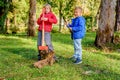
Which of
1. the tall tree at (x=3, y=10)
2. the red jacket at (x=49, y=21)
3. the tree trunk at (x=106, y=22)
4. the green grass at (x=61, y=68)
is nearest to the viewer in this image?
the green grass at (x=61, y=68)

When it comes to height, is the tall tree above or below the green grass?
above

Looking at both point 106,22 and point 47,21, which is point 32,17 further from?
point 47,21

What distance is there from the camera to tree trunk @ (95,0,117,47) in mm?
19641

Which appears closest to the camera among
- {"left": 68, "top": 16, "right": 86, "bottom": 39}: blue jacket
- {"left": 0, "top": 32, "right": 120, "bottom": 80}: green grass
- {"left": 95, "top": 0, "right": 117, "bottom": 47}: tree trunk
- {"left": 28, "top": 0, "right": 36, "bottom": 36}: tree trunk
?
{"left": 0, "top": 32, "right": 120, "bottom": 80}: green grass

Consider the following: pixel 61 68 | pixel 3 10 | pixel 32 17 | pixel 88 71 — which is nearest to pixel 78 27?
pixel 61 68

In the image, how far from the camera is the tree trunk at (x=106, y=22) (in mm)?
19641

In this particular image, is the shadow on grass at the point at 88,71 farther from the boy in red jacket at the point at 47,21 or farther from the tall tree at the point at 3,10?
the tall tree at the point at 3,10

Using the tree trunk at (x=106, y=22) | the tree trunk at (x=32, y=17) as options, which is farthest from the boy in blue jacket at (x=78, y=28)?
the tree trunk at (x=32, y=17)

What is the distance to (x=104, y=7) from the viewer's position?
64.7 feet

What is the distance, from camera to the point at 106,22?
19844 millimetres

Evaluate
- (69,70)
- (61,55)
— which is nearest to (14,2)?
(61,55)

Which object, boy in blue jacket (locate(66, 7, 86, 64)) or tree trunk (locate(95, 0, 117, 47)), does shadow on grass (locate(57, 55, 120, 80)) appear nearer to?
boy in blue jacket (locate(66, 7, 86, 64))

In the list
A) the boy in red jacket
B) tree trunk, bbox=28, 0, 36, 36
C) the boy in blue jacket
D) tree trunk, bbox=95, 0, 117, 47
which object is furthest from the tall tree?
the boy in blue jacket

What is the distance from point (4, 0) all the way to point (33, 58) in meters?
25.9
